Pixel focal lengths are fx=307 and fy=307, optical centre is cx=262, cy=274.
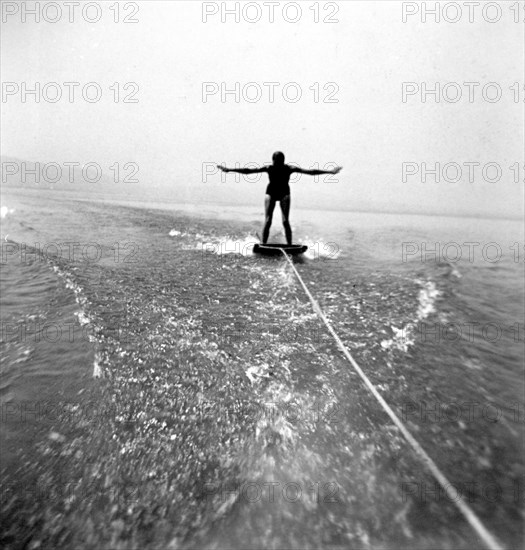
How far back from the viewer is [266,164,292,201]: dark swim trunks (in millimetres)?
9630

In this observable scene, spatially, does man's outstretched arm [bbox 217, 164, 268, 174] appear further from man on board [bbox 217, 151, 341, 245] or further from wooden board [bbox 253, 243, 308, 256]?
wooden board [bbox 253, 243, 308, 256]

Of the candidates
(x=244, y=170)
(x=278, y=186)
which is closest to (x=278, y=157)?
(x=278, y=186)

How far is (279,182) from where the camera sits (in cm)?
985

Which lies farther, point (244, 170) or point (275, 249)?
point (244, 170)

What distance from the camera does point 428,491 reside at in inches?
74.4

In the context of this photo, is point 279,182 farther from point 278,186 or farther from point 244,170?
point 244,170

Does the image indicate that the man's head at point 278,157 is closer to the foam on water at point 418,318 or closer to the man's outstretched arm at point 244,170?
the man's outstretched arm at point 244,170

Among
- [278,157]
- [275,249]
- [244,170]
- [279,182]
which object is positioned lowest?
[275,249]

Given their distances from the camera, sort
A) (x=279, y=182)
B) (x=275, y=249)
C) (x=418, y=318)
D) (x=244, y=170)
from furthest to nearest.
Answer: (x=279, y=182)
(x=244, y=170)
(x=275, y=249)
(x=418, y=318)

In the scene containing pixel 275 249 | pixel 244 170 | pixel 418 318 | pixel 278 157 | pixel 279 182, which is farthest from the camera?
pixel 279 182

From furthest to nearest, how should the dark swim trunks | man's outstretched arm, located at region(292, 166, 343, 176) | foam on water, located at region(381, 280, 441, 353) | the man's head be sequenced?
1. the dark swim trunks
2. the man's head
3. man's outstretched arm, located at region(292, 166, 343, 176)
4. foam on water, located at region(381, 280, 441, 353)

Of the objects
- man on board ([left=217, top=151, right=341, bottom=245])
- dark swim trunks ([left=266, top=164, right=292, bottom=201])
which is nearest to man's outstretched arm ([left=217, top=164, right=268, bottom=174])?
man on board ([left=217, top=151, right=341, bottom=245])

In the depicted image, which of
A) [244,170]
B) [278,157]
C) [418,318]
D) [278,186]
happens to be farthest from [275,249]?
[418,318]

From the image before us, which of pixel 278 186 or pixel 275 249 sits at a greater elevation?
pixel 278 186
